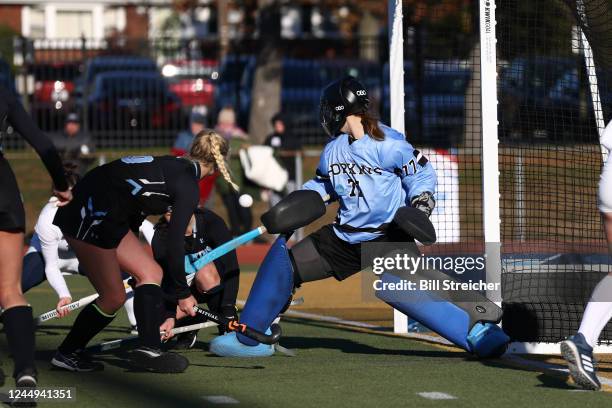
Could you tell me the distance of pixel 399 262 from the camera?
7840 mm

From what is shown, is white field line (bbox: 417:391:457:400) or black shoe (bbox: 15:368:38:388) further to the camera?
white field line (bbox: 417:391:457:400)

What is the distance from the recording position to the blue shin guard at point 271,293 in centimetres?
793

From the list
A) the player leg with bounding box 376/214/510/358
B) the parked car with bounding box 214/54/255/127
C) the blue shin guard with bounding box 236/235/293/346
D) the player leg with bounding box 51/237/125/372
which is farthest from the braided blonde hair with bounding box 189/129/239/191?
the parked car with bounding box 214/54/255/127

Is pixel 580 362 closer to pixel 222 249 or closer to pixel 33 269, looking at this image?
pixel 222 249

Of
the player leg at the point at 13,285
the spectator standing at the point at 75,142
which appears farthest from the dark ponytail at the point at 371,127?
the spectator standing at the point at 75,142

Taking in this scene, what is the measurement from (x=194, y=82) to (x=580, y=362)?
686 inches

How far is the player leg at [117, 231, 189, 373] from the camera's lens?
24.3ft

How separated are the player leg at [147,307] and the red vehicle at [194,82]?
15.3 meters

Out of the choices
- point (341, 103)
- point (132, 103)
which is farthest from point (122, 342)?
point (132, 103)

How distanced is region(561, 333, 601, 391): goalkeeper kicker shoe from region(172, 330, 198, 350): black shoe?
2.81 metres

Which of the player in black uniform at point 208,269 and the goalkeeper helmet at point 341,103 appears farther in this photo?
the player in black uniform at point 208,269

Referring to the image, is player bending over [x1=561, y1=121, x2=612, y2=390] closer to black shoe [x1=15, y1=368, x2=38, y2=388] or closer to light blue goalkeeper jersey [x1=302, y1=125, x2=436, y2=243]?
light blue goalkeeper jersey [x1=302, y1=125, x2=436, y2=243]

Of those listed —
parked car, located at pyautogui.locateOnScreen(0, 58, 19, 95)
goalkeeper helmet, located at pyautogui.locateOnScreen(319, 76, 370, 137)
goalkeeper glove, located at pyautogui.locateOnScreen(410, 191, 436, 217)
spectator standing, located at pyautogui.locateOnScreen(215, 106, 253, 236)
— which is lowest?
spectator standing, located at pyautogui.locateOnScreen(215, 106, 253, 236)

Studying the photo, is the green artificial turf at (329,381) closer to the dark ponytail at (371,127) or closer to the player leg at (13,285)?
the player leg at (13,285)
